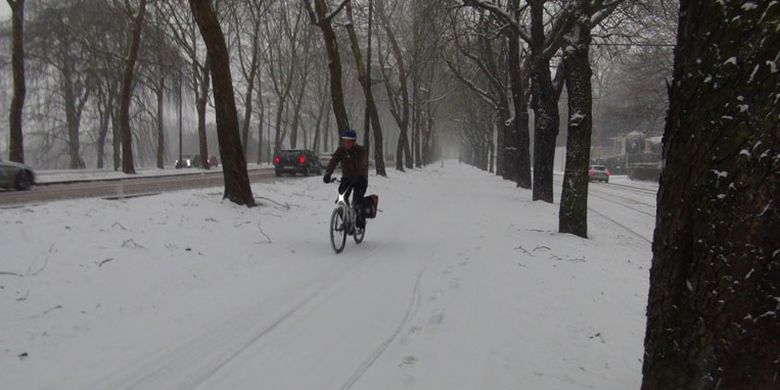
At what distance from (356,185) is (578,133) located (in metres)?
4.41

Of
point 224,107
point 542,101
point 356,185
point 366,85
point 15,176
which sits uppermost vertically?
point 366,85

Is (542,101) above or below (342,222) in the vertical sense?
above

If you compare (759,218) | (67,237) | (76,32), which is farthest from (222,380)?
(76,32)

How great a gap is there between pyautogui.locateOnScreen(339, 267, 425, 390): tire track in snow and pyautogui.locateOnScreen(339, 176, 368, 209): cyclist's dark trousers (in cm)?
310

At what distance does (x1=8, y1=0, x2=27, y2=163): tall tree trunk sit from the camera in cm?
2038

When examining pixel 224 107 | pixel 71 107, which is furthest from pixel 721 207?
pixel 71 107

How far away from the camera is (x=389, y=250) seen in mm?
8820

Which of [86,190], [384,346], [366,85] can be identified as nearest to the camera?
[384,346]

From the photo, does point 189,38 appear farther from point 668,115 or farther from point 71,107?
point 668,115

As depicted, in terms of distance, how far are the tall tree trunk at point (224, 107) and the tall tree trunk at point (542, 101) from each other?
803cm

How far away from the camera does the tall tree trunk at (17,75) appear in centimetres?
2038

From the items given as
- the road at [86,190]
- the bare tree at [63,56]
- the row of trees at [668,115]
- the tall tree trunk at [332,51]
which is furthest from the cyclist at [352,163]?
the bare tree at [63,56]

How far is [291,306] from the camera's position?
5.53 meters

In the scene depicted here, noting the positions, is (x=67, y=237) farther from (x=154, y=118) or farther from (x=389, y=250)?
(x=154, y=118)
